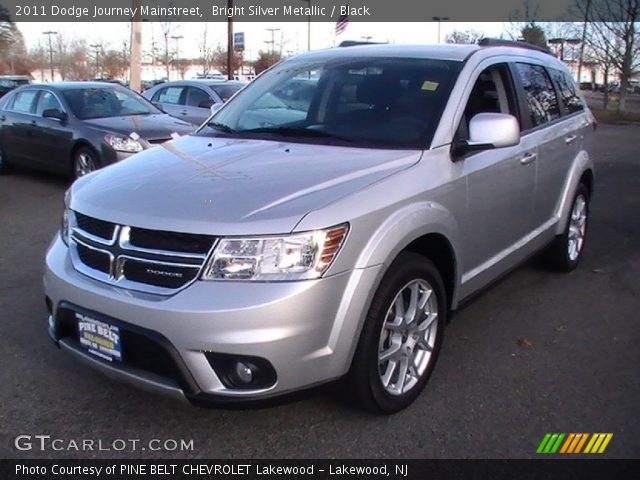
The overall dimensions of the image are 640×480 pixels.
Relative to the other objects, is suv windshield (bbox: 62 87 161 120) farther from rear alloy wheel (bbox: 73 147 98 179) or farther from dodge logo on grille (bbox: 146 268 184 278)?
dodge logo on grille (bbox: 146 268 184 278)

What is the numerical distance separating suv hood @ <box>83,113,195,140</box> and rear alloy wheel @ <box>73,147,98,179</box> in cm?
37

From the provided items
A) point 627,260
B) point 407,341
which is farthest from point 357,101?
point 627,260

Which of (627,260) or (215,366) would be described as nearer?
(215,366)

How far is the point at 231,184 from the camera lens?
3.03 m

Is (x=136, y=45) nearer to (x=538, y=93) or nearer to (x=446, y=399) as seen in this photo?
(x=538, y=93)

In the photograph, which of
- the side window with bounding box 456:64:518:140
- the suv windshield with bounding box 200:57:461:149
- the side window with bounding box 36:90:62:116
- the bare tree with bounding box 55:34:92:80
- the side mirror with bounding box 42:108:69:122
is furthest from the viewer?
the bare tree with bounding box 55:34:92:80

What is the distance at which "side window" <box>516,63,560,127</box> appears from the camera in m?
4.57

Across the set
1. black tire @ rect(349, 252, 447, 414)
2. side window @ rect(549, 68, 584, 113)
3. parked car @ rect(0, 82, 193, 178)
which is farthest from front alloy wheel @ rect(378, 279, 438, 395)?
parked car @ rect(0, 82, 193, 178)

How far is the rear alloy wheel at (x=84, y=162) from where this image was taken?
8695 millimetres

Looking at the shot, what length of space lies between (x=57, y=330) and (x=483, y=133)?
2.39 m

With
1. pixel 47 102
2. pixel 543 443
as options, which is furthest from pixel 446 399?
pixel 47 102
